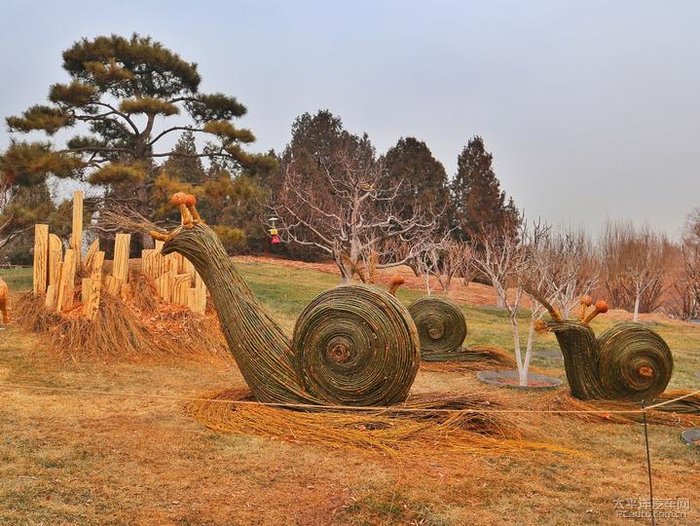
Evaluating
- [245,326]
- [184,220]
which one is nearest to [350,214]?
[184,220]

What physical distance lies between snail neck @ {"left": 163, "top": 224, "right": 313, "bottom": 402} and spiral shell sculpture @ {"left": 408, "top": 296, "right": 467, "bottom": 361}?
4.07 m

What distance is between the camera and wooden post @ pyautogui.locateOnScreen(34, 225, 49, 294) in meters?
9.16

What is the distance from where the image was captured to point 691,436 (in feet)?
16.9

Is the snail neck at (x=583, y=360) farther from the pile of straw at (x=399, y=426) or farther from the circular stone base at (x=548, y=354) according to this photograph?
the circular stone base at (x=548, y=354)

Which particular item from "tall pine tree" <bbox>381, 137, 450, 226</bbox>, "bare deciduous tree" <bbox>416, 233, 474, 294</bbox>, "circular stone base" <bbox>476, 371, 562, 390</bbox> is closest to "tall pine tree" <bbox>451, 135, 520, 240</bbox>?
"tall pine tree" <bbox>381, 137, 450, 226</bbox>

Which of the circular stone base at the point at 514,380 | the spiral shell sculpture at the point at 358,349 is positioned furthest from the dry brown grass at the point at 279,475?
the circular stone base at the point at 514,380

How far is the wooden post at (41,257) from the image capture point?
9.16 metres

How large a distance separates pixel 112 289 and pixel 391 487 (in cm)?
692

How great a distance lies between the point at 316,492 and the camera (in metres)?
3.67

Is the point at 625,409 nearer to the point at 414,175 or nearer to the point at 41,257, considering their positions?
the point at 41,257

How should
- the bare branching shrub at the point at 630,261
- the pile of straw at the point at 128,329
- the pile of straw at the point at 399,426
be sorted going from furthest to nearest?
the bare branching shrub at the point at 630,261 → the pile of straw at the point at 128,329 → the pile of straw at the point at 399,426

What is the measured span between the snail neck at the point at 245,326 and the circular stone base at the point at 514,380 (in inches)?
133

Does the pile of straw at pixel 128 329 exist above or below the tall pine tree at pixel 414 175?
below

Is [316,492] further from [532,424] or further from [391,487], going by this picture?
[532,424]
